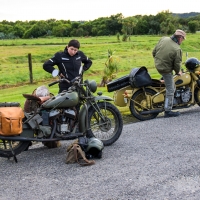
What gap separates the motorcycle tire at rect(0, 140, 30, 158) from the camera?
19.1ft

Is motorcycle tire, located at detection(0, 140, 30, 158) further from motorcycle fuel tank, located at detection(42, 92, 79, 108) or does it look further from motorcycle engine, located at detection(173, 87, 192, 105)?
motorcycle engine, located at detection(173, 87, 192, 105)

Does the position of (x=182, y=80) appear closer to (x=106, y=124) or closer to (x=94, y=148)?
(x=106, y=124)

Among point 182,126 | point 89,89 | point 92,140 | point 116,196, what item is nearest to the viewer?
point 116,196

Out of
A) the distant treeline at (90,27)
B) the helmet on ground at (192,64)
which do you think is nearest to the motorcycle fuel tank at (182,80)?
the helmet on ground at (192,64)

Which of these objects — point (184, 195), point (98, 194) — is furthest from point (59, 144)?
point (184, 195)

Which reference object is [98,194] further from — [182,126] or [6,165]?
[182,126]

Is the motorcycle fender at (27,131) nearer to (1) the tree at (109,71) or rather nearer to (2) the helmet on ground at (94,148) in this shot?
(2) the helmet on ground at (94,148)

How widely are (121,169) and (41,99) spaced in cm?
169

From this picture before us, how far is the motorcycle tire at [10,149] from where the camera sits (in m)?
5.82

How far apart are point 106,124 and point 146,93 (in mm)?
2494

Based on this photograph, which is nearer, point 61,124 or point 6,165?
point 6,165

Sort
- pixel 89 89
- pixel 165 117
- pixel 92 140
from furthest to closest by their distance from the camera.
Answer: pixel 165 117, pixel 89 89, pixel 92 140

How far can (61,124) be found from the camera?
624 centimetres

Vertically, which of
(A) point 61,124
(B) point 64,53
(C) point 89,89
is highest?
(B) point 64,53
